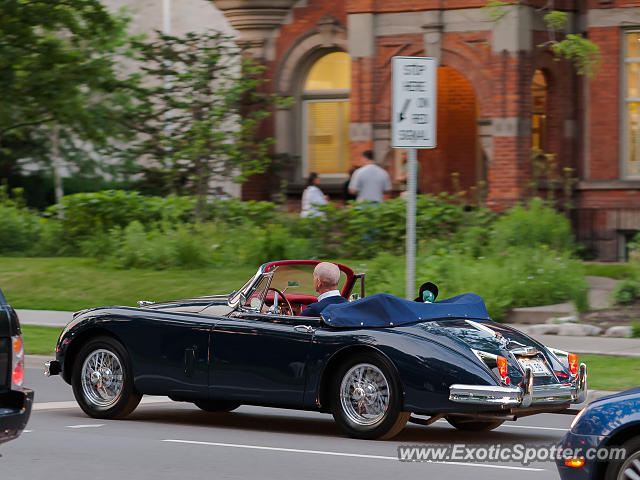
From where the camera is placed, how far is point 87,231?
23625mm

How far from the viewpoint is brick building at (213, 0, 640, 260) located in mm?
23922

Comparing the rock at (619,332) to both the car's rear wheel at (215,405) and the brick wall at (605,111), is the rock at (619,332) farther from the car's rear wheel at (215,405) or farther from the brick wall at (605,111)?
the brick wall at (605,111)

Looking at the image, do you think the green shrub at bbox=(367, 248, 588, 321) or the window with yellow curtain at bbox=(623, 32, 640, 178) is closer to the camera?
the green shrub at bbox=(367, 248, 588, 321)

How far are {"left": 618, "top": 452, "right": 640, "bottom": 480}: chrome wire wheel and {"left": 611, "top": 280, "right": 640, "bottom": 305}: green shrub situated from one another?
11619 mm

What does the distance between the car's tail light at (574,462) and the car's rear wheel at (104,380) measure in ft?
15.8

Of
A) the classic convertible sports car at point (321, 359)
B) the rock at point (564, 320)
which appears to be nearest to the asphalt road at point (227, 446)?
the classic convertible sports car at point (321, 359)

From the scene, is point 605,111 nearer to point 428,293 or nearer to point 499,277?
point 499,277

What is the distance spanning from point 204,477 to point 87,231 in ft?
53.4

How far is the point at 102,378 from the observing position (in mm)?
10492

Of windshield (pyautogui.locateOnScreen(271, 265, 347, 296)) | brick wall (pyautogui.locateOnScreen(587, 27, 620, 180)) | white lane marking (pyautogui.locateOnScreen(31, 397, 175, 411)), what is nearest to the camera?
windshield (pyautogui.locateOnScreen(271, 265, 347, 296))

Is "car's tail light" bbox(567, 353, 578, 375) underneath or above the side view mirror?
underneath

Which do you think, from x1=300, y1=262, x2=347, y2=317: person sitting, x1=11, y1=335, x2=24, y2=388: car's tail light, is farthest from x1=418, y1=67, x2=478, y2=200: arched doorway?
x1=11, y1=335, x2=24, y2=388: car's tail light

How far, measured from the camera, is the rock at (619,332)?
15930 mm

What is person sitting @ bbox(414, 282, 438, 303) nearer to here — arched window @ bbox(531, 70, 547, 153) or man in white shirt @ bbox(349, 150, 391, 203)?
man in white shirt @ bbox(349, 150, 391, 203)
